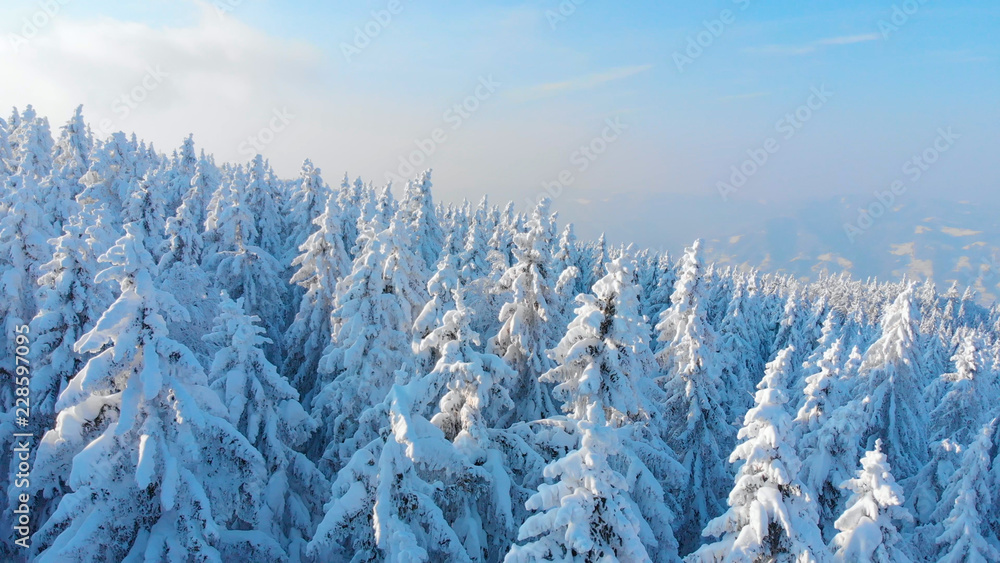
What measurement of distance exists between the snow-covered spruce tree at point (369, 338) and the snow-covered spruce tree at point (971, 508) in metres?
18.2

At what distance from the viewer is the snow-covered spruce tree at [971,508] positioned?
1530 cm

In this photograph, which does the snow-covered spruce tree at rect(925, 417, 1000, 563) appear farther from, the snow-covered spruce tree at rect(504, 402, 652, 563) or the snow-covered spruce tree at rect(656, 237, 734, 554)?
the snow-covered spruce tree at rect(504, 402, 652, 563)

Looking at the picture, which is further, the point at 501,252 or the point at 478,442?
the point at 501,252

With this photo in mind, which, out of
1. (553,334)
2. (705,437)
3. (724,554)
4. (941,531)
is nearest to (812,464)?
(705,437)

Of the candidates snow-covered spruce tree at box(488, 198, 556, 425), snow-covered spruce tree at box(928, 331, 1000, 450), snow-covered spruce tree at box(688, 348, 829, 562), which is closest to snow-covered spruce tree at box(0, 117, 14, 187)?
snow-covered spruce tree at box(488, 198, 556, 425)

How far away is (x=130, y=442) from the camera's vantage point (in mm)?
8398

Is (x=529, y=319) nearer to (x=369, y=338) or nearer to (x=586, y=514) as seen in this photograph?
(x=369, y=338)

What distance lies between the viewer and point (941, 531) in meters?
17.3

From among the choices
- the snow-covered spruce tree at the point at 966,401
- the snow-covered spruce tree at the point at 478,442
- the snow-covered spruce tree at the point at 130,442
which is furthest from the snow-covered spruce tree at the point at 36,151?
the snow-covered spruce tree at the point at 966,401

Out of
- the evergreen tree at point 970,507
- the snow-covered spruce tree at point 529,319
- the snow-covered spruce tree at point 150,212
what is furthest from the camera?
the snow-covered spruce tree at point 150,212

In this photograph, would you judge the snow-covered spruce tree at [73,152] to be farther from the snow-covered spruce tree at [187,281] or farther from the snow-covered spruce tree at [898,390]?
the snow-covered spruce tree at [898,390]

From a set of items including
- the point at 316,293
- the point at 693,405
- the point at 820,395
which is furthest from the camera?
the point at 316,293

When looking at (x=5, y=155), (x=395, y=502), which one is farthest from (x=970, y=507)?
(x=5, y=155)

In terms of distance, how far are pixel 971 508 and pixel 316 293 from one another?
2566 cm
